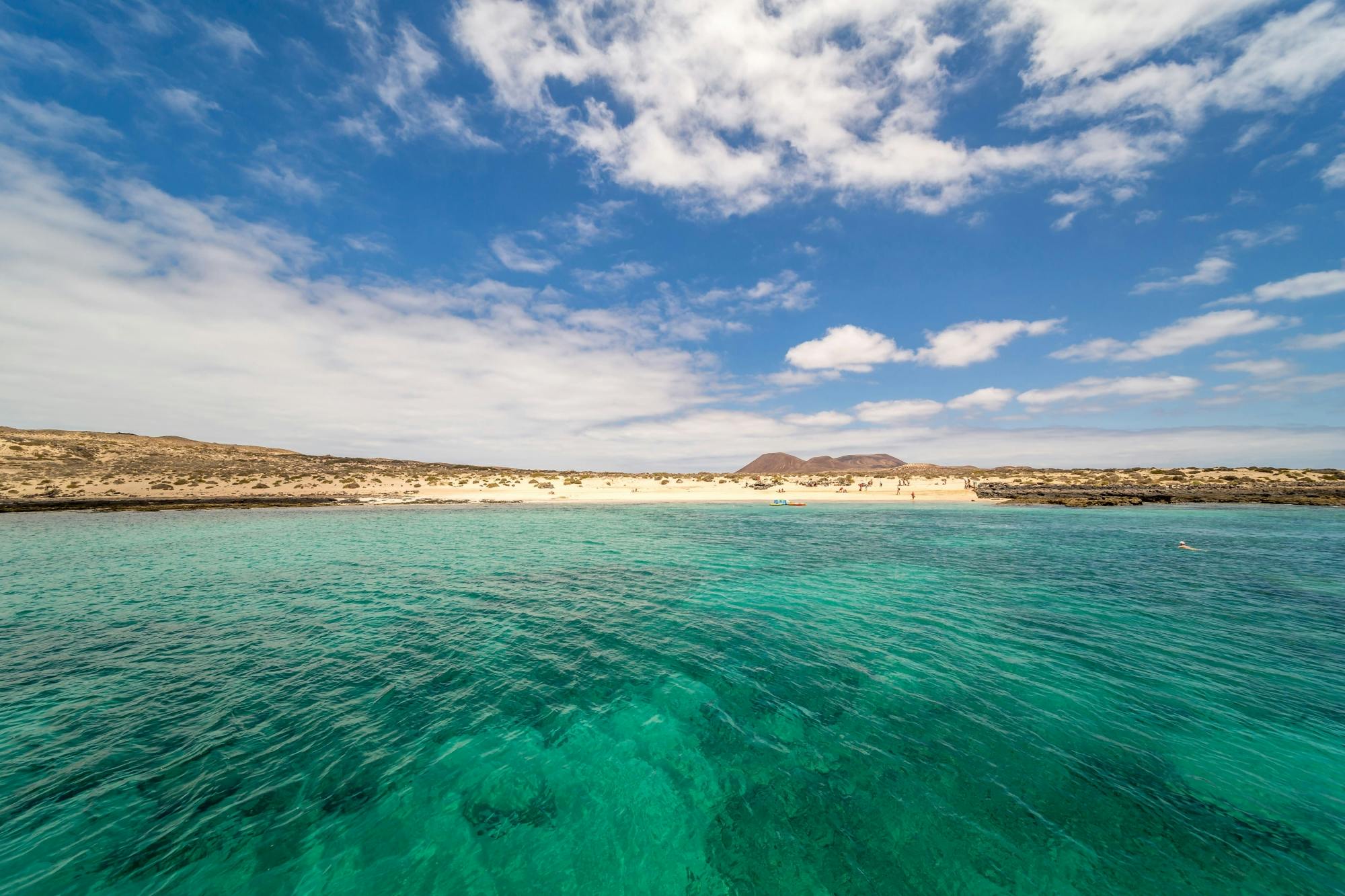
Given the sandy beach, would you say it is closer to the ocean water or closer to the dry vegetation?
the dry vegetation

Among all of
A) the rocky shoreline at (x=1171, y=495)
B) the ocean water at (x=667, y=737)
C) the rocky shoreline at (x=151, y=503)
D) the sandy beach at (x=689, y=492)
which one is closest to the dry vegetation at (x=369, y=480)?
the sandy beach at (x=689, y=492)

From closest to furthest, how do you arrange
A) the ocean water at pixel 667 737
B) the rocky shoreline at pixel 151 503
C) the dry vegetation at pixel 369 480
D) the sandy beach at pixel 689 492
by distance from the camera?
the ocean water at pixel 667 737, the rocky shoreline at pixel 151 503, the dry vegetation at pixel 369 480, the sandy beach at pixel 689 492

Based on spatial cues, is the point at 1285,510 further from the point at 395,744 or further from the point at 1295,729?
the point at 395,744

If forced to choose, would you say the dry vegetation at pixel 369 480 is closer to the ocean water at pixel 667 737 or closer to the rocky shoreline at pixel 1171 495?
the rocky shoreline at pixel 1171 495

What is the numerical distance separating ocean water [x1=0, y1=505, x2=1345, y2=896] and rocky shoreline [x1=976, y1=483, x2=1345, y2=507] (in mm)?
51300

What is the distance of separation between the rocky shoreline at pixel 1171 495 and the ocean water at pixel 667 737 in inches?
2020

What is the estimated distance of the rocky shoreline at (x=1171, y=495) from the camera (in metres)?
57.0

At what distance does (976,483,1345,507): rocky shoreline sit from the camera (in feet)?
187

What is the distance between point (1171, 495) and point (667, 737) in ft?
288

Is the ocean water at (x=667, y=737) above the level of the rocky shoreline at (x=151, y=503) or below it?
below

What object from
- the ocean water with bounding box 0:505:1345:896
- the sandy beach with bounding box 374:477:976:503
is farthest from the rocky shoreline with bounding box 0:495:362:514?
the ocean water with bounding box 0:505:1345:896

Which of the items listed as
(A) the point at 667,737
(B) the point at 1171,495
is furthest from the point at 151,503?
(B) the point at 1171,495

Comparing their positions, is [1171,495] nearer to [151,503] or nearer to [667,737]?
[667,737]

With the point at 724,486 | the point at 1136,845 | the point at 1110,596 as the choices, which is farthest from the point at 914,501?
the point at 1136,845
